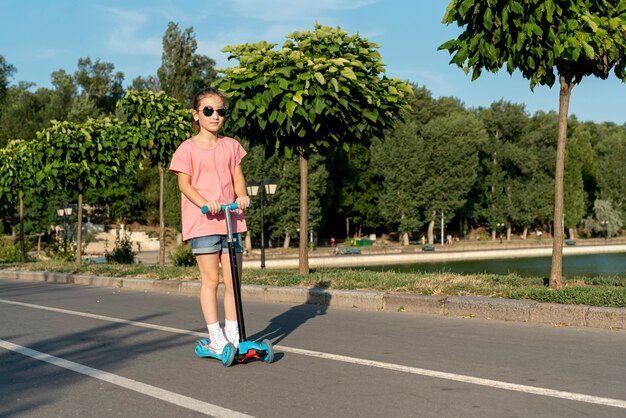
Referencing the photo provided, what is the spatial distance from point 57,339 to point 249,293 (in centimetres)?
510

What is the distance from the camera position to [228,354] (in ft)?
18.9

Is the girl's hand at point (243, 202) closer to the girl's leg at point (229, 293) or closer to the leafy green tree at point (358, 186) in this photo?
the girl's leg at point (229, 293)

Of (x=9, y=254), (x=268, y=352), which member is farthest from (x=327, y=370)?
(x=9, y=254)

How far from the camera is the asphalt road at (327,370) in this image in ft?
14.9

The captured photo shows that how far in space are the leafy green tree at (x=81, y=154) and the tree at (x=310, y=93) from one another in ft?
36.3

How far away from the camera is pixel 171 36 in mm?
81375

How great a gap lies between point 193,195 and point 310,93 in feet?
25.3

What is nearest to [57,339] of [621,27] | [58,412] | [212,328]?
[212,328]

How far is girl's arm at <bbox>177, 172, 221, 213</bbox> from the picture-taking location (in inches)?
229

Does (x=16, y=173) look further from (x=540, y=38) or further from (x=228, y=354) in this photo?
(x=228, y=354)

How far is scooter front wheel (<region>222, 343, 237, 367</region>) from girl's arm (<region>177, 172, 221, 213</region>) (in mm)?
1077

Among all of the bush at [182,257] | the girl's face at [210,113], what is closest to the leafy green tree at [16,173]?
the bush at [182,257]

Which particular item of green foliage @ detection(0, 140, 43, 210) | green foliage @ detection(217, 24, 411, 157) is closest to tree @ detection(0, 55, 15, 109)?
green foliage @ detection(0, 140, 43, 210)

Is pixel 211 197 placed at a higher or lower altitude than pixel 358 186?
lower
